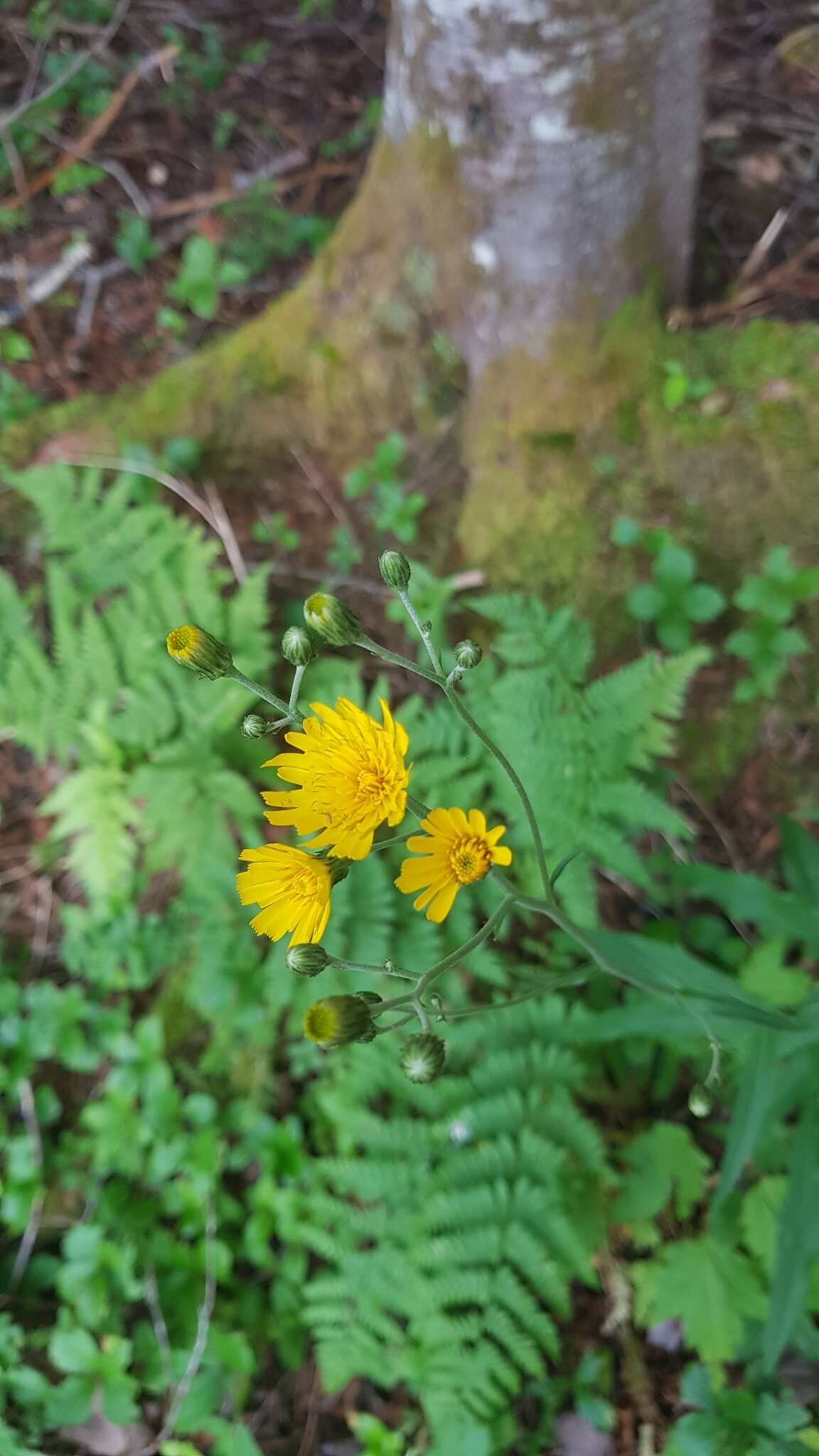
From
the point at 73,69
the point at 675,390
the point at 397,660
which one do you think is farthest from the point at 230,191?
the point at 397,660

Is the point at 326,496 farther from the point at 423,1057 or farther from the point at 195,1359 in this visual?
the point at 195,1359

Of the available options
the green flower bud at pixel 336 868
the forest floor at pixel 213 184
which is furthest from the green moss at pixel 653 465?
the green flower bud at pixel 336 868

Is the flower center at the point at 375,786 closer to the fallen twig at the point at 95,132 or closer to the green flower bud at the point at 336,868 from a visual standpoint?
the green flower bud at the point at 336,868

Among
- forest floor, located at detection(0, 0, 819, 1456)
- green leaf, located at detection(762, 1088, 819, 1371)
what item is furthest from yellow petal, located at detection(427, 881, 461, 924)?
forest floor, located at detection(0, 0, 819, 1456)

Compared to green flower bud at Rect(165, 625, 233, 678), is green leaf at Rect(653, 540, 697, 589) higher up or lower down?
higher up

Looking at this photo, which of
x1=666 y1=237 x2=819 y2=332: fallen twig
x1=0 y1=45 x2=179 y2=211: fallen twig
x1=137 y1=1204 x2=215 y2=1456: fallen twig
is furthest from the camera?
x1=0 y1=45 x2=179 y2=211: fallen twig

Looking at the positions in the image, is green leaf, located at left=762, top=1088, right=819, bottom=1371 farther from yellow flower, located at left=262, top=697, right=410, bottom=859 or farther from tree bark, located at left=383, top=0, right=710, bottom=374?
tree bark, located at left=383, top=0, right=710, bottom=374
